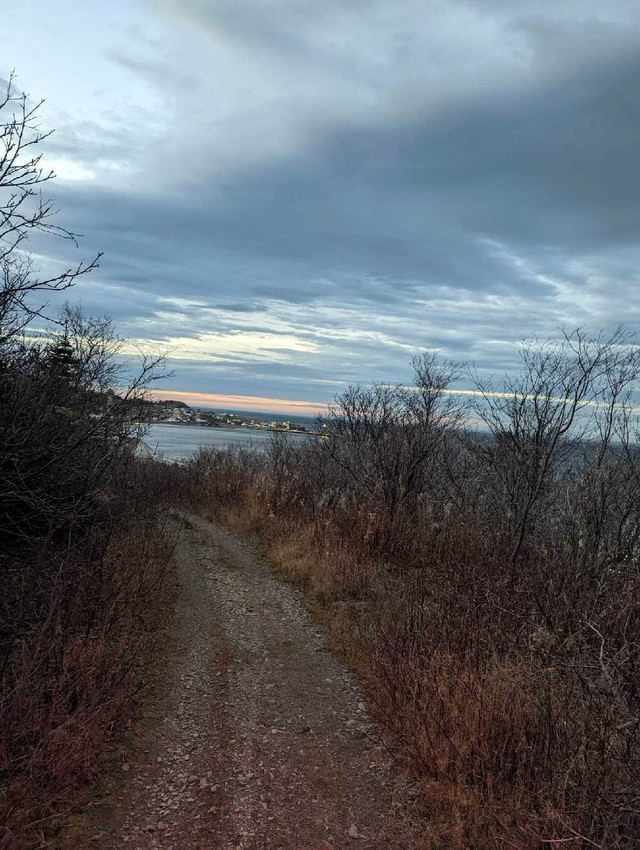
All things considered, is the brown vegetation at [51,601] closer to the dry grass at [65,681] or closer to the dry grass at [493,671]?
the dry grass at [65,681]

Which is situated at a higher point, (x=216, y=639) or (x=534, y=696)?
(x=534, y=696)

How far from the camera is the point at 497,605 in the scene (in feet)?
17.6

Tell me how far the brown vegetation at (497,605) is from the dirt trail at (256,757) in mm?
378

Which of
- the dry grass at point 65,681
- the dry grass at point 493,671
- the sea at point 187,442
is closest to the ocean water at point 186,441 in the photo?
the sea at point 187,442

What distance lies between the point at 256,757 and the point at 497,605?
9.04 ft

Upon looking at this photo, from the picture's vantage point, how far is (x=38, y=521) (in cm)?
543

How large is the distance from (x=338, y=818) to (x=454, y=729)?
3.30ft

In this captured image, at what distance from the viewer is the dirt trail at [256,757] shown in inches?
131

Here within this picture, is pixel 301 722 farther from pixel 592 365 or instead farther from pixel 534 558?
pixel 592 365

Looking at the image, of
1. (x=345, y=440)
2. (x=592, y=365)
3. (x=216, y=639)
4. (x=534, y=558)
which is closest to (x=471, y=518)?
(x=534, y=558)

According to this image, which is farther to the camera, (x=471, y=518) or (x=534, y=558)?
(x=471, y=518)

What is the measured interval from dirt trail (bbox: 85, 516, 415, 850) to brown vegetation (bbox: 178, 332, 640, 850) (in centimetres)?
38

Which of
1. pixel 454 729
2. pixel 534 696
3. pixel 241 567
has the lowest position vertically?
pixel 241 567

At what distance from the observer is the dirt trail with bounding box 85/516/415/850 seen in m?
3.32
